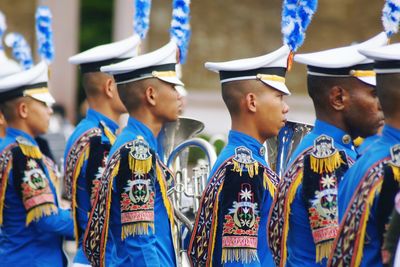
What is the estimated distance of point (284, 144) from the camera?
6707mm

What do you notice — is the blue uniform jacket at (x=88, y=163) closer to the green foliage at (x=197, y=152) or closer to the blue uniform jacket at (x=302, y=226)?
the blue uniform jacket at (x=302, y=226)

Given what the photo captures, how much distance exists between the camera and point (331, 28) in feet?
72.2

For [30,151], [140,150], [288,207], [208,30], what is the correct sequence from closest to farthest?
[288,207], [140,150], [30,151], [208,30]

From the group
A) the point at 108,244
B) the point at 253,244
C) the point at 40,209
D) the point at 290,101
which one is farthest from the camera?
the point at 290,101

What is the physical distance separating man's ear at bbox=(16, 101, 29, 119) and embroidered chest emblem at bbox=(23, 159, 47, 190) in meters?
0.43

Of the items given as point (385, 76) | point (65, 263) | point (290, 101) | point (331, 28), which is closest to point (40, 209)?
point (65, 263)

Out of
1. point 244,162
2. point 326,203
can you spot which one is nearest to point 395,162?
point 326,203

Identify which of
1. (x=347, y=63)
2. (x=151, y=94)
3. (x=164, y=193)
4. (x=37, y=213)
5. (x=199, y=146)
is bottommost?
(x=37, y=213)

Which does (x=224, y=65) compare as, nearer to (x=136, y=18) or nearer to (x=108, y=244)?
(x=108, y=244)

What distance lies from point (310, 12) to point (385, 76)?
4.37ft

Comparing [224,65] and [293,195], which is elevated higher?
[224,65]

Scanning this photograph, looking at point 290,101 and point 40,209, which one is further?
point 290,101

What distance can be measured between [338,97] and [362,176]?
93 centimetres

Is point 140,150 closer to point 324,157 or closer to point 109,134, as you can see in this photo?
point 324,157
